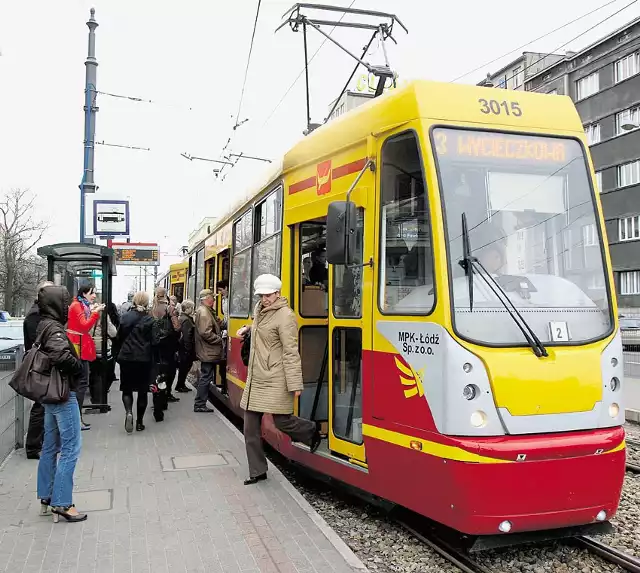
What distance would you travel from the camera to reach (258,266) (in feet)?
25.1

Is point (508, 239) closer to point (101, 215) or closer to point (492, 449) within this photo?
point (492, 449)

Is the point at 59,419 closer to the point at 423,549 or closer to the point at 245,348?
the point at 245,348

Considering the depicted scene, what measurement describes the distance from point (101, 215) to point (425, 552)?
330 inches

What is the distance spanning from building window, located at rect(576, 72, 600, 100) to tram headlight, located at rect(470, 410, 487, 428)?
37.0 metres

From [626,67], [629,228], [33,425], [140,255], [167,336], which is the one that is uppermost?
[626,67]

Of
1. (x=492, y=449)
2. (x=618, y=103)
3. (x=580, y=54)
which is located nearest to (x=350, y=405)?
(x=492, y=449)

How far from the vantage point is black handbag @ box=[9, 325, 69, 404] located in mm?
4609

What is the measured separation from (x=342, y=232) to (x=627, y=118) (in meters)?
34.6

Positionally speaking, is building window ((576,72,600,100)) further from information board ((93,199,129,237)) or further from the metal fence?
the metal fence

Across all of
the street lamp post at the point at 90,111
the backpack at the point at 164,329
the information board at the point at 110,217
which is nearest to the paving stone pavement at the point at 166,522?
the backpack at the point at 164,329

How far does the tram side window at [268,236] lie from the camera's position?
6.82 metres

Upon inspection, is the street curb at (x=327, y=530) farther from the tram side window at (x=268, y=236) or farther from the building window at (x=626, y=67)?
the building window at (x=626, y=67)

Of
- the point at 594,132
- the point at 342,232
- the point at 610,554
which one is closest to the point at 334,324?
the point at 342,232

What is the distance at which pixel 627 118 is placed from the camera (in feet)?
113
